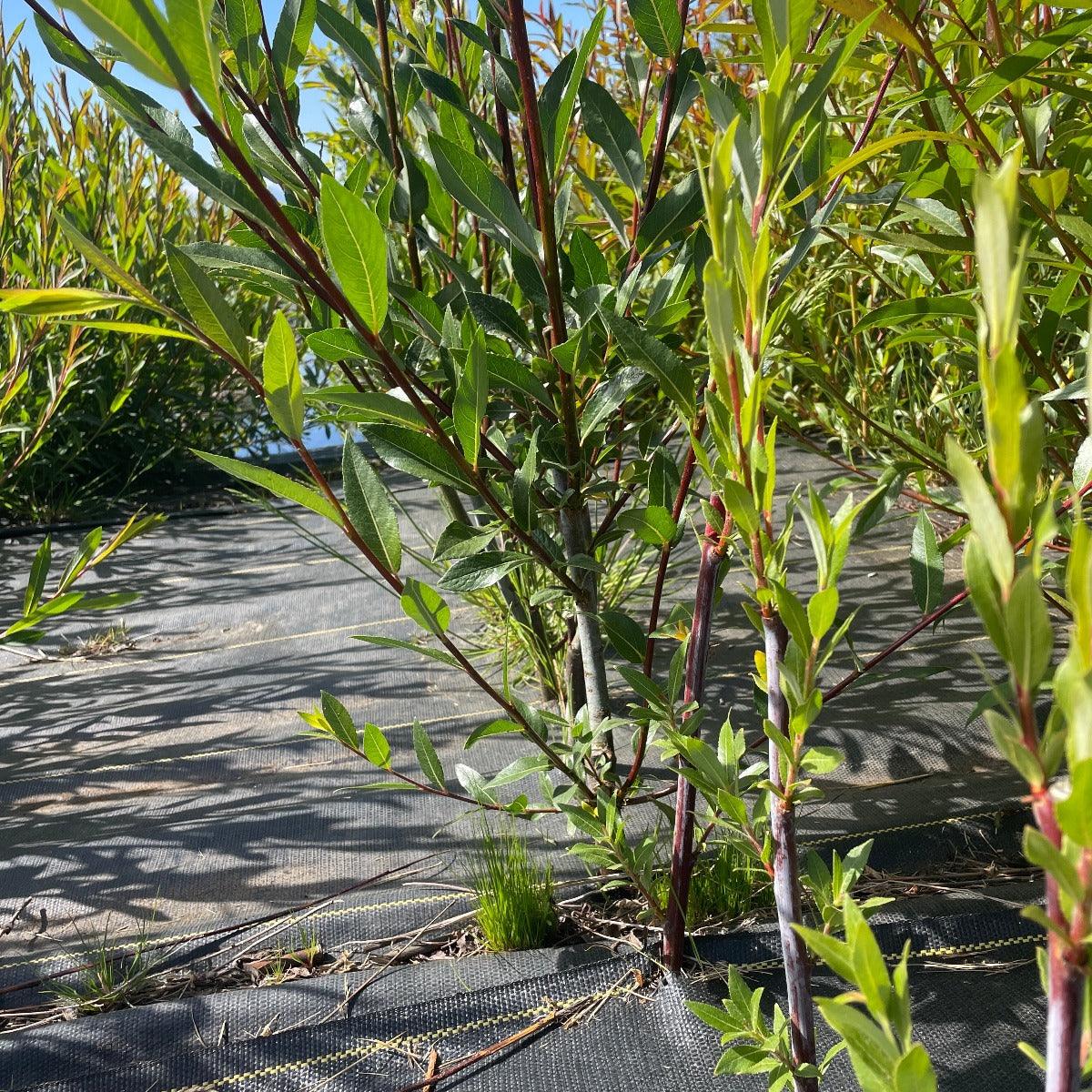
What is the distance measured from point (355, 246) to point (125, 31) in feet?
0.56

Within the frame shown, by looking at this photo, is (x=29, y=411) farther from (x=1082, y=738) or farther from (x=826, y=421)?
(x=1082, y=738)

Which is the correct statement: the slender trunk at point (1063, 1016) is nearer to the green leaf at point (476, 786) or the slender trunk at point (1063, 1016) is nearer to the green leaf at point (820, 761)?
the green leaf at point (820, 761)

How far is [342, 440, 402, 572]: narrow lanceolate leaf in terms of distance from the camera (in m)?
0.69

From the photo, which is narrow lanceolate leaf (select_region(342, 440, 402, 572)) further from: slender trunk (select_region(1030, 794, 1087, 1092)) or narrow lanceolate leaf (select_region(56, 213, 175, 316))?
slender trunk (select_region(1030, 794, 1087, 1092))

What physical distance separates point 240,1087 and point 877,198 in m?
0.96

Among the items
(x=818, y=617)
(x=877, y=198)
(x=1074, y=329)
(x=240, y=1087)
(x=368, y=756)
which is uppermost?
(x=877, y=198)

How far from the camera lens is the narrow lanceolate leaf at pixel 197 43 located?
0.42 metres

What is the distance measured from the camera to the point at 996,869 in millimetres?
1127

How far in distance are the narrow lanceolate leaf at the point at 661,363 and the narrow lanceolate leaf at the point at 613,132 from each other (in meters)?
0.23

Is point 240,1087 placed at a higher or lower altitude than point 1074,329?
lower

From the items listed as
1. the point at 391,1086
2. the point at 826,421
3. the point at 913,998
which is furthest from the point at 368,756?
the point at 826,421

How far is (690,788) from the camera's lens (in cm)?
82

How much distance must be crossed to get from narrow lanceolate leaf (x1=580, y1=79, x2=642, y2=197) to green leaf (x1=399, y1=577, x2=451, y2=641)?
1.27ft

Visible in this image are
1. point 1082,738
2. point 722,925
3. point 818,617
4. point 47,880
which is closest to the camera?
point 1082,738
